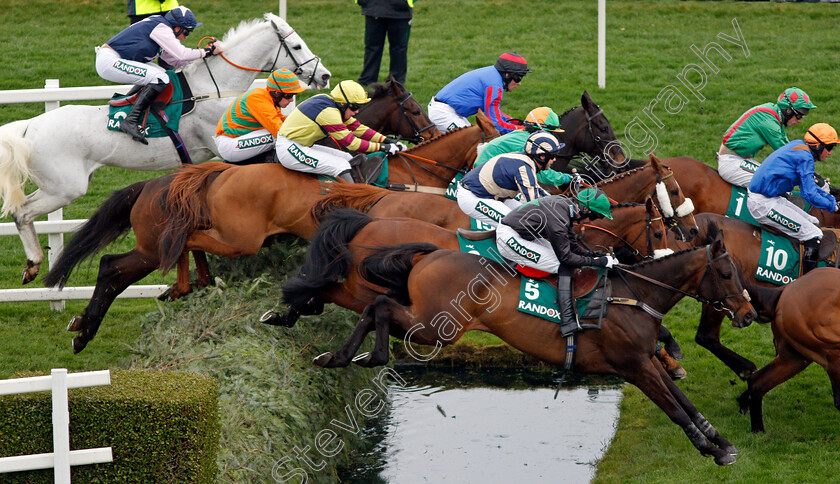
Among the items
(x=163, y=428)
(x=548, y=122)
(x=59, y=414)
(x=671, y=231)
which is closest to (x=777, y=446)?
(x=671, y=231)

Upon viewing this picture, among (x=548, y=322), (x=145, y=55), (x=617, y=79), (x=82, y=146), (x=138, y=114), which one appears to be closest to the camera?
(x=548, y=322)

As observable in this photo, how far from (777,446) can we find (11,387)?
17.8 feet

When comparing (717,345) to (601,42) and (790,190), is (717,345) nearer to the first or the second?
(790,190)

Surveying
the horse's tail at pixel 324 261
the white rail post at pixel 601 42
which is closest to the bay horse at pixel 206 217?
the horse's tail at pixel 324 261

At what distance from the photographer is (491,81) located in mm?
9438

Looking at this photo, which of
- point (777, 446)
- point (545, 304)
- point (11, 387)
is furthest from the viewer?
point (777, 446)

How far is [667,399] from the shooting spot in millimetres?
6473

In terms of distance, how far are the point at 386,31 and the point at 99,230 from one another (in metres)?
6.25

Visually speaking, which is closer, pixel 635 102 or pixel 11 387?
pixel 11 387

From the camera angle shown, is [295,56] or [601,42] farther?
[601,42]

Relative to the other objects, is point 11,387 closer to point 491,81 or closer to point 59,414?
point 59,414

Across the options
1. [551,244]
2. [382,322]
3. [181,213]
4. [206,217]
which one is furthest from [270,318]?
[551,244]

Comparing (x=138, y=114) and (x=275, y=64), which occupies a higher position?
(x=275, y=64)

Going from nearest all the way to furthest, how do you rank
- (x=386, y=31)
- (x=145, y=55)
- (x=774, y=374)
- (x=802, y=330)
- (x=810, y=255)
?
(x=802, y=330) < (x=774, y=374) < (x=810, y=255) < (x=145, y=55) < (x=386, y=31)
